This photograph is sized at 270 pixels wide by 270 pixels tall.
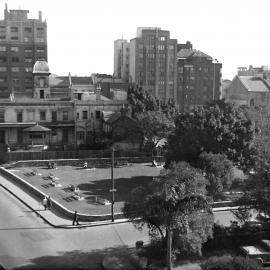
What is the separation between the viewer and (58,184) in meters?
51.1

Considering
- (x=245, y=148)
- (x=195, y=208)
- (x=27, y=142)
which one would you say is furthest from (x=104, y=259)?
(x=27, y=142)

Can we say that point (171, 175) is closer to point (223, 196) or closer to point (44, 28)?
point (223, 196)

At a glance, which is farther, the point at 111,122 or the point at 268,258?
the point at 111,122

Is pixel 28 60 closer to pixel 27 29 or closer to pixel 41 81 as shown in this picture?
pixel 27 29

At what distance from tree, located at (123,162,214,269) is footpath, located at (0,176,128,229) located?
9.19m

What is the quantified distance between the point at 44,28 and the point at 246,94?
49888 mm

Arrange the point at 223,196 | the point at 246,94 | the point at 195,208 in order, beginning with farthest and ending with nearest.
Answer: the point at 246,94 → the point at 223,196 → the point at 195,208

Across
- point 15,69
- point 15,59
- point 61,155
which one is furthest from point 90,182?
point 15,59

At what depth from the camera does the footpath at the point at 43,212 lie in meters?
37.6

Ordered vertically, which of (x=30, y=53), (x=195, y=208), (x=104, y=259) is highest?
(x=30, y=53)

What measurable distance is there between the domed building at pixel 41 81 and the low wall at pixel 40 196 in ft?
75.3

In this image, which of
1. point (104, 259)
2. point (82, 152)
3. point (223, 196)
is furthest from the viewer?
point (82, 152)

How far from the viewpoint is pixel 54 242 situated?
110 feet

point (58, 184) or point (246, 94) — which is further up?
point (246, 94)
